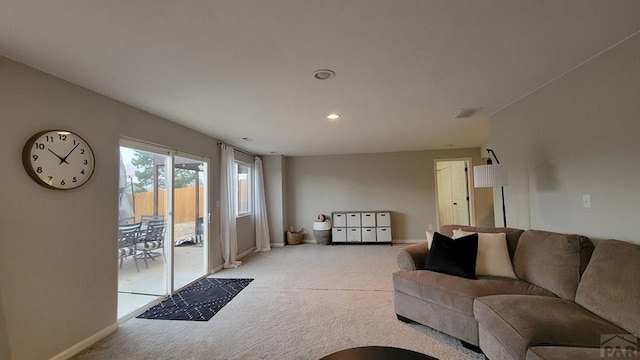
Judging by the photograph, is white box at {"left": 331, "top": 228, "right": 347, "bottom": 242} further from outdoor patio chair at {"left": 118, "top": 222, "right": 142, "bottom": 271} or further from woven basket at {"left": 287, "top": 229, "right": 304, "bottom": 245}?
outdoor patio chair at {"left": 118, "top": 222, "right": 142, "bottom": 271}

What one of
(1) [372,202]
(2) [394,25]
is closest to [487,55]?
(2) [394,25]

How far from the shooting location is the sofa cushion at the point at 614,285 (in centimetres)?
155

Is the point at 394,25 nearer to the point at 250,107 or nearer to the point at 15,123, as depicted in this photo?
the point at 250,107

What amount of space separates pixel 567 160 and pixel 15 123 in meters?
4.38

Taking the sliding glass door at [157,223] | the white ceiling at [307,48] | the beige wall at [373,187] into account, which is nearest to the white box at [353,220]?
the beige wall at [373,187]

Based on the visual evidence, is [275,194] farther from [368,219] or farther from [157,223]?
[157,223]

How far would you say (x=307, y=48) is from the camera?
73.2 inches

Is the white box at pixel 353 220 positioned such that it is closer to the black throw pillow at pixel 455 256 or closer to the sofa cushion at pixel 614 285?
the black throw pillow at pixel 455 256

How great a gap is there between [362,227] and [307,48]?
521cm

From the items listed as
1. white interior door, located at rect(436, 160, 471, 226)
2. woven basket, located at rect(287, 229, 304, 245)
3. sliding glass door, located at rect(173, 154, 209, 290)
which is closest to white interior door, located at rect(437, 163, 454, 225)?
white interior door, located at rect(436, 160, 471, 226)

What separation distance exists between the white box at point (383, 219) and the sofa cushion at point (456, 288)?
383cm

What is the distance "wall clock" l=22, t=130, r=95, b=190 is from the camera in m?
2.04

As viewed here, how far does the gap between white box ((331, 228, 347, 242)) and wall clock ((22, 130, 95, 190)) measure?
16.4 ft

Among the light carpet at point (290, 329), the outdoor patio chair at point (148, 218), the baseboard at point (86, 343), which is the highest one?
the outdoor patio chair at point (148, 218)
